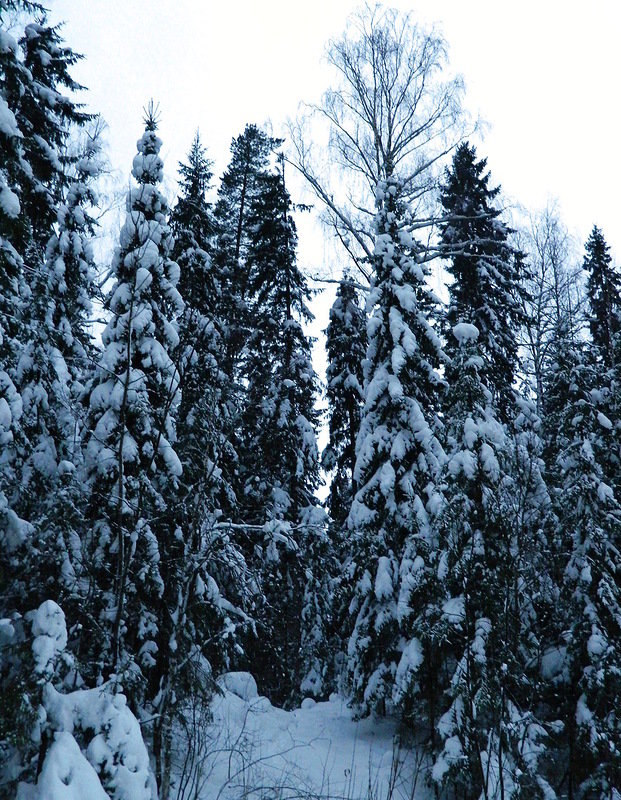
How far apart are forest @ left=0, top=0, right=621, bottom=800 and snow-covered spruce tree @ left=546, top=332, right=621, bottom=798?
0.16 ft

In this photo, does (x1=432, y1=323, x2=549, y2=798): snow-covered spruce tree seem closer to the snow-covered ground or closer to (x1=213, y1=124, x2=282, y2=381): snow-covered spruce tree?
the snow-covered ground

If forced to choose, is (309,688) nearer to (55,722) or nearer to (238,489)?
(238,489)

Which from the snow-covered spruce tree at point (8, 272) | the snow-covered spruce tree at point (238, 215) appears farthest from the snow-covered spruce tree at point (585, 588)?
the snow-covered spruce tree at point (238, 215)

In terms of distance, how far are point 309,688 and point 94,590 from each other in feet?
37.5

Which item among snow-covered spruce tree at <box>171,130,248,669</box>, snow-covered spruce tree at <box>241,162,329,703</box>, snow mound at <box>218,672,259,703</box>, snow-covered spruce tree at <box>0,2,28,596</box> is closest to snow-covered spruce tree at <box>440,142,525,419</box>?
snow-covered spruce tree at <box>241,162,329,703</box>

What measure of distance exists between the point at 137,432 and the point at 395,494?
5.14m

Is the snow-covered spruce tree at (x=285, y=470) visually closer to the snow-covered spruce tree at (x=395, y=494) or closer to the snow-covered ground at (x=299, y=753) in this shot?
the snow-covered ground at (x=299, y=753)

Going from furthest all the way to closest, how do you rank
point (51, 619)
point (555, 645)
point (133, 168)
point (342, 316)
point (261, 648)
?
1. point (342, 316)
2. point (261, 648)
3. point (133, 168)
4. point (555, 645)
5. point (51, 619)

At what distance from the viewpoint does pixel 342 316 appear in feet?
68.0

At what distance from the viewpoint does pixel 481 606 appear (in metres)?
8.74

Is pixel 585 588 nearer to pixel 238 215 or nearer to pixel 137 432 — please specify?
pixel 137 432

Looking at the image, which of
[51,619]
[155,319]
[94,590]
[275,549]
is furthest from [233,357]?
[51,619]

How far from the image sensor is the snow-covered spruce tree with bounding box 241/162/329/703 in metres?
17.1

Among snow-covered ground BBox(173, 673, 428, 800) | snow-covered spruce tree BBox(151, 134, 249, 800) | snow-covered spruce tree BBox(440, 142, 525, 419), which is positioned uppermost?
snow-covered spruce tree BBox(440, 142, 525, 419)
